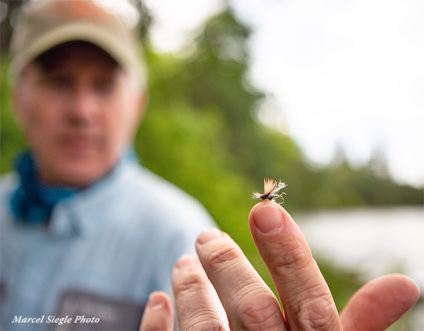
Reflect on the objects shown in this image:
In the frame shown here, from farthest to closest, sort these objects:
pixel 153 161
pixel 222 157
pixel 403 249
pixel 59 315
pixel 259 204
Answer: pixel 222 157
pixel 403 249
pixel 153 161
pixel 59 315
pixel 259 204

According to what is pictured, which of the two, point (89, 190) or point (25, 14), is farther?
point (25, 14)

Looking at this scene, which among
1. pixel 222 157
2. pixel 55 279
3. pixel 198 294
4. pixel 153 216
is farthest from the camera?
pixel 222 157

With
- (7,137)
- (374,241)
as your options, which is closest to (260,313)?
(7,137)

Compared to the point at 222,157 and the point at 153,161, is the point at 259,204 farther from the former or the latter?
the point at 222,157

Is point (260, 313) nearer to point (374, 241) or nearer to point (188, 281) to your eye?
point (188, 281)

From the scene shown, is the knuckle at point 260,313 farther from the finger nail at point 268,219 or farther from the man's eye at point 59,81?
the man's eye at point 59,81

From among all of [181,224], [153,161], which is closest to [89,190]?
[181,224]

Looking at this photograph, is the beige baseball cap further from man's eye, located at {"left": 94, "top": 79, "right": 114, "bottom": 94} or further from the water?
the water

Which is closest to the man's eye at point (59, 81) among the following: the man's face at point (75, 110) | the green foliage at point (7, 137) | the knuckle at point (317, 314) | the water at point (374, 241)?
the man's face at point (75, 110)
